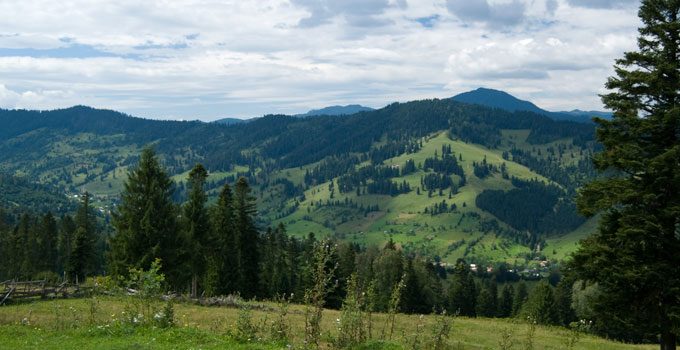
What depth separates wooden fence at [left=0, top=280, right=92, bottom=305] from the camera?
23775 mm

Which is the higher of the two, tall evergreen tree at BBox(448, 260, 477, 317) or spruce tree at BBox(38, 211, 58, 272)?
spruce tree at BBox(38, 211, 58, 272)

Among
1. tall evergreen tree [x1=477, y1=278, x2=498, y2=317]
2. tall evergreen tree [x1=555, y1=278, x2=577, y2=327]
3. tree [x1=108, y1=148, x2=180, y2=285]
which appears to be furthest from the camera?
tall evergreen tree [x1=477, y1=278, x2=498, y2=317]

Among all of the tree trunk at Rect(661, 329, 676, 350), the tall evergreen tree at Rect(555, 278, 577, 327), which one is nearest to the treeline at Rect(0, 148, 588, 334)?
the tall evergreen tree at Rect(555, 278, 577, 327)

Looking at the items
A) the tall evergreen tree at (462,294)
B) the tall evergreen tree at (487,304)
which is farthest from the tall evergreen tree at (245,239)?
the tall evergreen tree at (487,304)

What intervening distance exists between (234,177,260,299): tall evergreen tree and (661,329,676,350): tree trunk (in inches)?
1640

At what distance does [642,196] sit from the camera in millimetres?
16266

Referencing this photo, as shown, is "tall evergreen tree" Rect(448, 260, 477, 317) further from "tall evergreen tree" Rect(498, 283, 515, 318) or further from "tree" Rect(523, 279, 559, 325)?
"tree" Rect(523, 279, 559, 325)

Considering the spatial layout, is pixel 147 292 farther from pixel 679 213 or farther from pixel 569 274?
pixel 679 213

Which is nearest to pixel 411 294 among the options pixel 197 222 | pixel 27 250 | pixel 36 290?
pixel 197 222

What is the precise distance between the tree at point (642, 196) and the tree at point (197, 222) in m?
36.4

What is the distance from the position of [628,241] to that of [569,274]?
320 centimetres

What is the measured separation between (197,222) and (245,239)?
844cm

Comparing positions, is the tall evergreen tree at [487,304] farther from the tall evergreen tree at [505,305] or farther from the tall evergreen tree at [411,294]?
the tall evergreen tree at [411,294]

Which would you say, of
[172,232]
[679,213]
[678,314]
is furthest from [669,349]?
[172,232]
